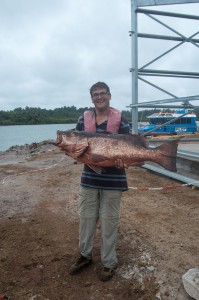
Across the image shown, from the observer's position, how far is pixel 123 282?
13.5ft

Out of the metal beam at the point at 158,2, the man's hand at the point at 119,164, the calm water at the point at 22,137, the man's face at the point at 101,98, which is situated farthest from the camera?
the calm water at the point at 22,137

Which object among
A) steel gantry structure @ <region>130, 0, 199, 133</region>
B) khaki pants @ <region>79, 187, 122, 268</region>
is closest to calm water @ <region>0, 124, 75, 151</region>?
steel gantry structure @ <region>130, 0, 199, 133</region>

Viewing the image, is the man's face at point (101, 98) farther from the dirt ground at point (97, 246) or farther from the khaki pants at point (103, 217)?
the dirt ground at point (97, 246)

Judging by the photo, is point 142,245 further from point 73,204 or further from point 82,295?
point 73,204

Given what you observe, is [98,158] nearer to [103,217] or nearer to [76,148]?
[76,148]

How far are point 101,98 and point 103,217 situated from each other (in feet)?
4.88

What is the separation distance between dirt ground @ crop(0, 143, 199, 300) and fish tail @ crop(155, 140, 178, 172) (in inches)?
55.3

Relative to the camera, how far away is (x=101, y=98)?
4.01m

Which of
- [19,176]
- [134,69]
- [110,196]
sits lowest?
[19,176]

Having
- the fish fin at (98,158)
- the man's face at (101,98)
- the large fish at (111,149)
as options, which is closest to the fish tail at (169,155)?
the large fish at (111,149)

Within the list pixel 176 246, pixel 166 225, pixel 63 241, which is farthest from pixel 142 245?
pixel 63 241

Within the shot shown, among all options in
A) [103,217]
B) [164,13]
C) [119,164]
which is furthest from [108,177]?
[164,13]

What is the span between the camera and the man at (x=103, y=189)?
4062mm

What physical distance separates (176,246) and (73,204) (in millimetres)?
3069
